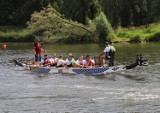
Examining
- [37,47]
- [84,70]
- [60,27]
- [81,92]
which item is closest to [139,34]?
[60,27]

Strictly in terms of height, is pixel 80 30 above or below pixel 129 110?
above

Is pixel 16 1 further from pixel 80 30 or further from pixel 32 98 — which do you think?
pixel 32 98

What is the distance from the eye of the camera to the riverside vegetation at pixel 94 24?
2758 inches

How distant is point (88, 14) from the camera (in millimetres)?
83688

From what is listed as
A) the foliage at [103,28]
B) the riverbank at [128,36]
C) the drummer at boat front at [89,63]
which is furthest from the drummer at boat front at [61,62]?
the riverbank at [128,36]

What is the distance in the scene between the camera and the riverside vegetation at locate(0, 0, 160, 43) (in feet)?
230

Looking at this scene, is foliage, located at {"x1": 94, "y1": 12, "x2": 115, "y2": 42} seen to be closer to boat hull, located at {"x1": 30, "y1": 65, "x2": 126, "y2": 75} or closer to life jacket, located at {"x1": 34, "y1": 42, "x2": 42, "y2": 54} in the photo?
life jacket, located at {"x1": 34, "y1": 42, "x2": 42, "y2": 54}

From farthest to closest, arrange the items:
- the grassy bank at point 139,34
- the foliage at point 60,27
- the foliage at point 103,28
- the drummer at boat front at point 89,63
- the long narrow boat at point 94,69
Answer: the foliage at point 60,27 < the grassy bank at point 139,34 < the foliage at point 103,28 < the drummer at boat front at point 89,63 < the long narrow boat at point 94,69

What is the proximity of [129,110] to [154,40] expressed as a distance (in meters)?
49.6

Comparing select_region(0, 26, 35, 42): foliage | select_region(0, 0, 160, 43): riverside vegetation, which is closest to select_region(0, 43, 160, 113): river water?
select_region(0, 0, 160, 43): riverside vegetation

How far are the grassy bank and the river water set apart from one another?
32.5m

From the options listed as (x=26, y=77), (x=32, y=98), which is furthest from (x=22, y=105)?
(x=26, y=77)

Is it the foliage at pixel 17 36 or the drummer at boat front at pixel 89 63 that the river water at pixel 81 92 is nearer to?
the drummer at boat front at pixel 89 63

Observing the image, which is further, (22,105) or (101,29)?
(101,29)
